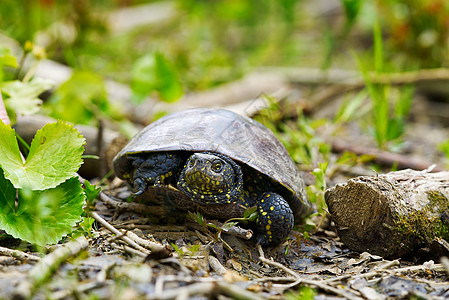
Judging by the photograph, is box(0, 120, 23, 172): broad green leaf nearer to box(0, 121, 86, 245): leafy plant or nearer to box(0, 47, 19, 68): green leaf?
box(0, 121, 86, 245): leafy plant

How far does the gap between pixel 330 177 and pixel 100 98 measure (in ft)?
7.66

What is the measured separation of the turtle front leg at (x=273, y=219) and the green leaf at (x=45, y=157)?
0.99 metres

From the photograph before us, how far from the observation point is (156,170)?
7.54ft

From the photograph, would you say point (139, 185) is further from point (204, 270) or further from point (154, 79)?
point (154, 79)

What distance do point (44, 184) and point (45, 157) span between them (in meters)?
0.16

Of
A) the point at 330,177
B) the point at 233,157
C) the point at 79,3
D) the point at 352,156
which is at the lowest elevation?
the point at 330,177

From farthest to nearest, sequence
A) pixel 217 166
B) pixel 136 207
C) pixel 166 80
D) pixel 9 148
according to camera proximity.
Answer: pixel 166 80 < pixel 136 207 < pixel 217 166 < pixel 9 148

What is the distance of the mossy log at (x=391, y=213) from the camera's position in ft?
7.19

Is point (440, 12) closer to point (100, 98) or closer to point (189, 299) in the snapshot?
point (100, 98)

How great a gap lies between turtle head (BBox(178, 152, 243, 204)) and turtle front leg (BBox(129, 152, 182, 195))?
11 cm

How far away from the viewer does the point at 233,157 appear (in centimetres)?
223

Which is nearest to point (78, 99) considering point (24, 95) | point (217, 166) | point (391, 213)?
point (24, 95)

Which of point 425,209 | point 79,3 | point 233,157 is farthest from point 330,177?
point 79,3

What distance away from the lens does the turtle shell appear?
2258 mm
